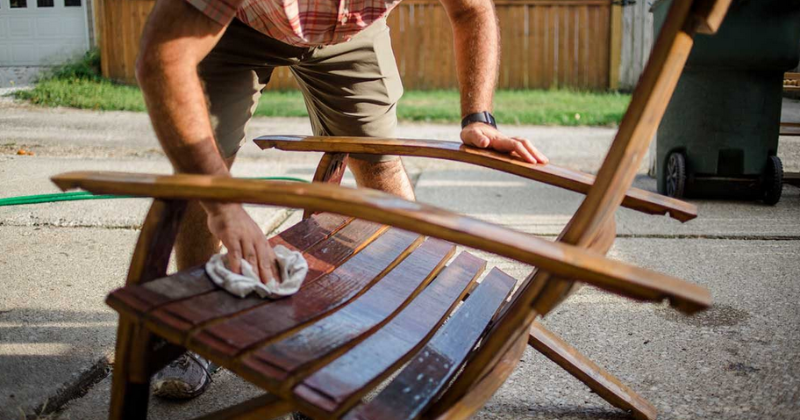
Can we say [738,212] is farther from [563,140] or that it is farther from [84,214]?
[84,214]

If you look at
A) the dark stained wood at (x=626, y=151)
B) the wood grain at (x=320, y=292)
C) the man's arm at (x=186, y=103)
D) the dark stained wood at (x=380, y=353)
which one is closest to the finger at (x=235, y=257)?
the man's arm at (x=186, y=103)

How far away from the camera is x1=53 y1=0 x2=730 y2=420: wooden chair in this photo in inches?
45.8

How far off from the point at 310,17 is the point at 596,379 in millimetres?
1243

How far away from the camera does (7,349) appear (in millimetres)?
2100

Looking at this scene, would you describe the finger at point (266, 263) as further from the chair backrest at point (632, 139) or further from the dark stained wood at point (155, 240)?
the chair backrest at point (632, 139)

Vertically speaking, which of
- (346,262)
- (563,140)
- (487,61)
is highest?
(487,61)

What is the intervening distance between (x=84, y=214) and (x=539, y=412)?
2.66 meters

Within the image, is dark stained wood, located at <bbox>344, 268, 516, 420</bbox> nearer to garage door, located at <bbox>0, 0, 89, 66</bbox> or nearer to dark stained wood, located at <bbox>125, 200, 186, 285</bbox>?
dark stained wood, located at <bbox>125, 200, 186, 285</bbox>

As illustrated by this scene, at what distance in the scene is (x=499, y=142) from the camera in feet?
6.43

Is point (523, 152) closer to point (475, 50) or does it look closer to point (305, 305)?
point (475, 50)

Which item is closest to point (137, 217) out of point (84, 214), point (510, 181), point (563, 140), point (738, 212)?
point (84, 214)

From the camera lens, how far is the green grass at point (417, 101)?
156 inches

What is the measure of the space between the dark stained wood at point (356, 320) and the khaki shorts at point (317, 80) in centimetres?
59

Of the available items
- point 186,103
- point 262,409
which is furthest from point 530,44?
point 262,409
